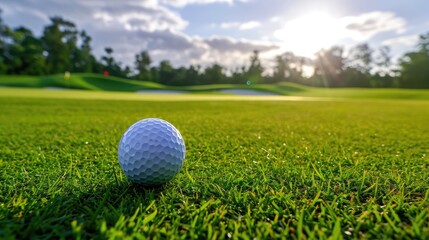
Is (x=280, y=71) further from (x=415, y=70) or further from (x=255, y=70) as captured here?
(x=415, y=70)

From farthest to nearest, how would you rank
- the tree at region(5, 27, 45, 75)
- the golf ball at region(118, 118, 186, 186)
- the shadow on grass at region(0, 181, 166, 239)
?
1. the tree at region(5, 27, 45, 75)
2. the golf ball at region(118, 118, 186, 186)
3. the shadow on grass at region(0, 181, 166, 239)

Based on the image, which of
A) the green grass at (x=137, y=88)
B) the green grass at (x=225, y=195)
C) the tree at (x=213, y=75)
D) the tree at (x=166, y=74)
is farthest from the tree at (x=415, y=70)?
the green grass at (x=225, y=195)

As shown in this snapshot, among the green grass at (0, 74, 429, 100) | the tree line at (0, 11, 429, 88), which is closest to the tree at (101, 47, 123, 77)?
the tree line at (0, 11, 429, 88)

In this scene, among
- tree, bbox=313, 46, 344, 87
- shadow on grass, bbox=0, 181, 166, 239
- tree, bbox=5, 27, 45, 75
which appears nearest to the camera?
shadow on grass, bbox=0, 181, 166, 239

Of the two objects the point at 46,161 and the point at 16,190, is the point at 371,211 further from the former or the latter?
the point at 46,161

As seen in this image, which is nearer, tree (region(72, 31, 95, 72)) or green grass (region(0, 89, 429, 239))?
green grass (region(0, 89, 429, 239))

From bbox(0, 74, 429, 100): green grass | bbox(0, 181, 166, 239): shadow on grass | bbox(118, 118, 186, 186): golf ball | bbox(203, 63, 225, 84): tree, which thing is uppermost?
bbox(203, 63, 225, 84): tree

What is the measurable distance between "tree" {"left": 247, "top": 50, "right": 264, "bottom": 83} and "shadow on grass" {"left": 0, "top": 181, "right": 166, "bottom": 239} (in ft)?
208

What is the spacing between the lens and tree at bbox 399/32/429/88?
51.7m

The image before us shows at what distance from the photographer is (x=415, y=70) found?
52.5 m

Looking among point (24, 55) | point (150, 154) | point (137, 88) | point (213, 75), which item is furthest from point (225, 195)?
→ point (213, 75)

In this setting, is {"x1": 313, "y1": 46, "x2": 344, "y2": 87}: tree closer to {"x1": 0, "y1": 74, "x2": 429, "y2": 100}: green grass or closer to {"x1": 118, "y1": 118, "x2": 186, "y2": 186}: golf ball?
{"x1": 0, "y1": 74, "x2": 429, "y2": 100}: green grass

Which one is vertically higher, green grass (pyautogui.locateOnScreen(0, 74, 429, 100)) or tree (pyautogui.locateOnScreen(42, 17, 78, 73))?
tree (pyautogui.locateOnScreen(42, 17, 78, 73))

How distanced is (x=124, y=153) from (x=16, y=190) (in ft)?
2.13
